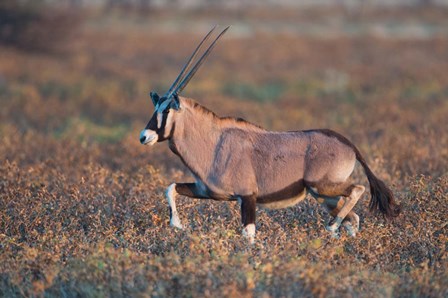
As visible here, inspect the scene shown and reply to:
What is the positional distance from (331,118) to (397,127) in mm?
2424

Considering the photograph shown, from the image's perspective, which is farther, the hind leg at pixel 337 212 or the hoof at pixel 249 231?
the hind leg at pixel 337 212

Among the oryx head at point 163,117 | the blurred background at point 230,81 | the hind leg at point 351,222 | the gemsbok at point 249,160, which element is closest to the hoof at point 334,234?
the gemsbok at point 249,160

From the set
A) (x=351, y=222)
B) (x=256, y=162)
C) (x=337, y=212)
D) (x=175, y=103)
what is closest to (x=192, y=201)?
(x=256, y=162)

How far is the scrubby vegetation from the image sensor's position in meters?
5.80

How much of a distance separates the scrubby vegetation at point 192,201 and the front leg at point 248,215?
0.14m

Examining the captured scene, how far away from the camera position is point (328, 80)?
23438 mm

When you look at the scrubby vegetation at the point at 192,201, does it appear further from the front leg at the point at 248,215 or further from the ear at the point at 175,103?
the ear at the point at 175,103

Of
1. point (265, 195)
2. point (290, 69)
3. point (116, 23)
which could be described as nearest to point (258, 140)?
point (265, 195)

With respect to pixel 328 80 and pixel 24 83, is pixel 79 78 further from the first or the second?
pixel 328 80

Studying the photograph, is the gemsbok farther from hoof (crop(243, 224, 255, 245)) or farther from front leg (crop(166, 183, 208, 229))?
hoof (crop(243, 224, 255, 245))

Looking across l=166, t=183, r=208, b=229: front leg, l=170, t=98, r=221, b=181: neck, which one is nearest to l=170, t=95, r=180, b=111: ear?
l=170, t=98, r=221, b=181: neck

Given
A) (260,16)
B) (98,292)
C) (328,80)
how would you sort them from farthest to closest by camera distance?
(260,16), (328,80), (98,292)

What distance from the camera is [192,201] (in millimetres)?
8141

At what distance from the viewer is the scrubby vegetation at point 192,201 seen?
5805 millimetres
